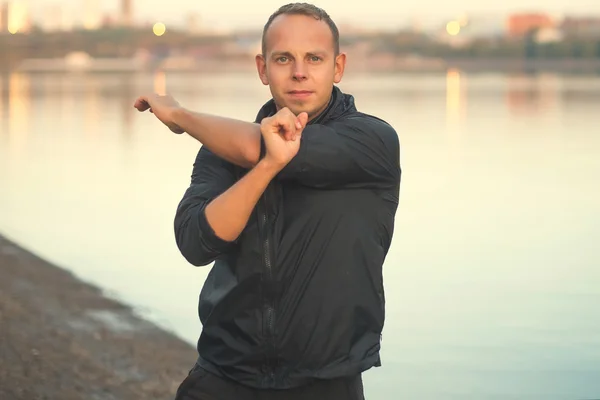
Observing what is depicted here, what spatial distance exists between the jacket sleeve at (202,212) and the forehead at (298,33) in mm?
337

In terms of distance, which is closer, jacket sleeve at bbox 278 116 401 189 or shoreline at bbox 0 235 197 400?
jacket sleeve at bbox 278 116 401 189

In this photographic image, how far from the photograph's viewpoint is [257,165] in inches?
117

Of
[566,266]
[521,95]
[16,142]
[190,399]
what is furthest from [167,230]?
[521,95]

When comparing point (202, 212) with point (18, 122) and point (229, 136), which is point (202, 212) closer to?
point (229, 136)

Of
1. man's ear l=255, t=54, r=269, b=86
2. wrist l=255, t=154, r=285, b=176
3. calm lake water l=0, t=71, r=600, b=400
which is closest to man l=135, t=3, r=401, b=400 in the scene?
wrist l=255, t=154, r=285, b=176

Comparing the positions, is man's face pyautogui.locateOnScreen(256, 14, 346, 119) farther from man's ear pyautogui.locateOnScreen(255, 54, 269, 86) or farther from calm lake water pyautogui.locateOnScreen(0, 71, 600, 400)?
calm lake water pyautogui.locateOnScreen(0, 71, 600, 400)

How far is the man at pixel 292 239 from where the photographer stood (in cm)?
305

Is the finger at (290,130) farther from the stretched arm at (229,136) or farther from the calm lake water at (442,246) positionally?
the calm lake water at (442,246)

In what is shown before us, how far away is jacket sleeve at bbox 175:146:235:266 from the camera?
306 centimetres

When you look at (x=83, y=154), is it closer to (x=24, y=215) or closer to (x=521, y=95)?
(x=24, y=215)

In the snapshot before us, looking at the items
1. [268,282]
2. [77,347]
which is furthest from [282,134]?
[77,347]

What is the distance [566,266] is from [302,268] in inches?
439

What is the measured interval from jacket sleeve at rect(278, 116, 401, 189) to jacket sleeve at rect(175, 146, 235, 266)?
0.21 m

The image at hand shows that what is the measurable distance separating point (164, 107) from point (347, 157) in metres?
0.48
